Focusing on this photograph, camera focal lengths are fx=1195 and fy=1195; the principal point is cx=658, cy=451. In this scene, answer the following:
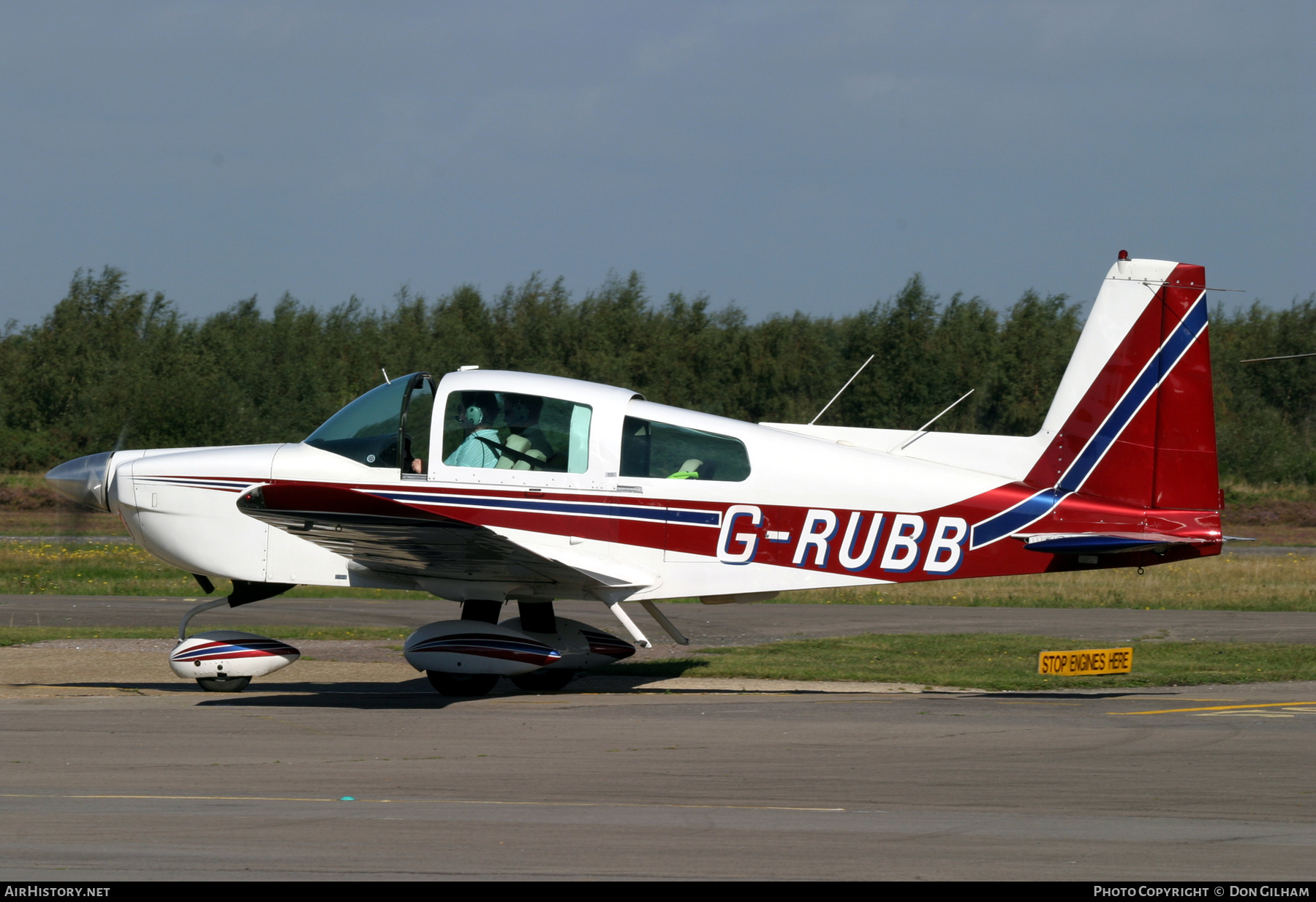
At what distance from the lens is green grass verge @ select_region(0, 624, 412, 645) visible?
42.6 ft

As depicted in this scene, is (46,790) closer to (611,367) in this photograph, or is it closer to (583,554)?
(583,554)

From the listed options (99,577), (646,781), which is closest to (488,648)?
(646,781)

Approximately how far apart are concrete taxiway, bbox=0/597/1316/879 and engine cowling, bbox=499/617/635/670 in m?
0.27

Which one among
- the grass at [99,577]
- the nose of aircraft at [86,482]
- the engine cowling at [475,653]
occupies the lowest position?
the grass at [99,577]

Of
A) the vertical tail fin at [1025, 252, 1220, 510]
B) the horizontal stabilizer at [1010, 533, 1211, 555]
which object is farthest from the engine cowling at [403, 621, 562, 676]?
the vertical tail fin at [1025, 252, 1220, 510]

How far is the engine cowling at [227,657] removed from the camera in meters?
9.52

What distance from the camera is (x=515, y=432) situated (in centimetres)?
913

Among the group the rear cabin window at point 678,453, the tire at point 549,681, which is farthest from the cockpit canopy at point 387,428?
the tire at point 549,681

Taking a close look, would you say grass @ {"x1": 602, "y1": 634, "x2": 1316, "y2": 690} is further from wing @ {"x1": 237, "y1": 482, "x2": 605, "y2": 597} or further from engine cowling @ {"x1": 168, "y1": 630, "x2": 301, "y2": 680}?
engine cowling @ {"x1": 168, "y1": 630, "x2": 301, "y2": 680}

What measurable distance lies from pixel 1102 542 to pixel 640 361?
4072 centimetres

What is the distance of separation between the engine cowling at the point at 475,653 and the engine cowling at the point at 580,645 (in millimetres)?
448

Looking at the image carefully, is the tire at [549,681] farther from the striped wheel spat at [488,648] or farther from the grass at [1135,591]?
the grass at [1135,591]

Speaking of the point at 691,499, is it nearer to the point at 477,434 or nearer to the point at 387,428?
the point at 477,434

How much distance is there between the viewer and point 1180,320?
352 inches
